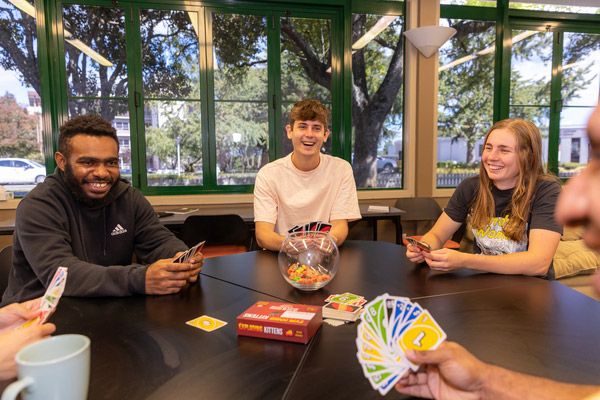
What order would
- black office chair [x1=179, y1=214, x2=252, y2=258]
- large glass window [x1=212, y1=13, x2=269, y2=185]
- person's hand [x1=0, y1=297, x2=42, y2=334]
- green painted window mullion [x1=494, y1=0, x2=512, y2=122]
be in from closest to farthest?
person's hand [x1=0, y1=297, x2=42, y2=334], black office chair [x1=179, y1=214, x2=252, y2=258], large glass window [x1=212, y1=13, x2=269, y2=185], green painted window mullion [x1=494, y1=0, x2=512, y2=122]

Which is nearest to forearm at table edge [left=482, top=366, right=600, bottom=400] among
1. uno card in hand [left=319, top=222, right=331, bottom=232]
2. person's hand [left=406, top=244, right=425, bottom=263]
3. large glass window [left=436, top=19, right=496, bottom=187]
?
person's hand [left=406, top=244, right=425, bottom=263]

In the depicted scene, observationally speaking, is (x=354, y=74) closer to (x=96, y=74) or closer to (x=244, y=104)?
(x=244, y=104)

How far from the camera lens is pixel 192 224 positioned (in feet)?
8.84

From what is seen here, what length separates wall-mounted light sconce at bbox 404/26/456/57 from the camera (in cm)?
401

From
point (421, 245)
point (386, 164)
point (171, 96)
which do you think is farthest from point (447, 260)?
point (171, 96)

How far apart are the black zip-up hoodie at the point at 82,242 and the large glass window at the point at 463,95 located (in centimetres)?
381

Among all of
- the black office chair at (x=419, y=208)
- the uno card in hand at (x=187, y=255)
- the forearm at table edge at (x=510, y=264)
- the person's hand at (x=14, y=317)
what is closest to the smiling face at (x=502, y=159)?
the forearm at table edge at (x=510, y=264)

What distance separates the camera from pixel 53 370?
588mm

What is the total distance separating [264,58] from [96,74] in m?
1.72

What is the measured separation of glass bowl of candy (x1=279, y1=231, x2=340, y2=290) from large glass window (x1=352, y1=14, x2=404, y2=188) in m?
3.31

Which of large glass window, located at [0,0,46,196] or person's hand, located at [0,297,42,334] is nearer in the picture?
person's hand, located at [0,297,42,334]

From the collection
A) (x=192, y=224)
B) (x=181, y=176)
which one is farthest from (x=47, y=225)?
(x=181, y=176)

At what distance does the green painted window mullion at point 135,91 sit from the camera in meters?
3.99

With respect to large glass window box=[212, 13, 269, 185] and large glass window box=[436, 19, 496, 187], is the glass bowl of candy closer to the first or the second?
large glass window box=[212, 13, 269, 185]
